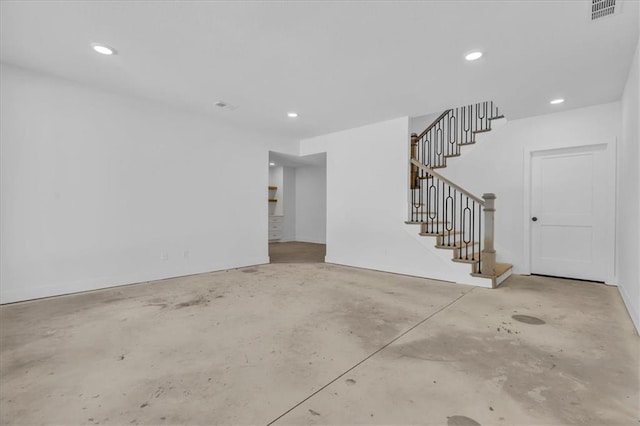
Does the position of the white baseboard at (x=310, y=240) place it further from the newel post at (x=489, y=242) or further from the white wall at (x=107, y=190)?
the newel post at (x=489, y=242)

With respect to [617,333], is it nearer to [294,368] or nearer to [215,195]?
[294,368]

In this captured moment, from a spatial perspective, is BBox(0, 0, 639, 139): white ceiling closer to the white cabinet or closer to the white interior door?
the white interior door

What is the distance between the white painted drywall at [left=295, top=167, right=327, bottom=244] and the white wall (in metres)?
4.06

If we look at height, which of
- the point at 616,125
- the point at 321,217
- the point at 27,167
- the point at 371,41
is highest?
the point at 371,41

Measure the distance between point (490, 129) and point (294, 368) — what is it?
530cm

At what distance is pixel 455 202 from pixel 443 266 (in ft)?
5.69

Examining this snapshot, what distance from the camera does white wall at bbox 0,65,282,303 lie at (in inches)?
133

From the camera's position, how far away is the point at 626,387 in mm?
1749

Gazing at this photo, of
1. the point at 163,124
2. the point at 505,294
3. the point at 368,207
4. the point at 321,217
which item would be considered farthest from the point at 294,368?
the point at 321,217

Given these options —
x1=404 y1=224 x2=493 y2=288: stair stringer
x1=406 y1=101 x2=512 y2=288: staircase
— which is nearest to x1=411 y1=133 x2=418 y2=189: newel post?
x1=406 y1=101 x2=512 y2=288: staircase

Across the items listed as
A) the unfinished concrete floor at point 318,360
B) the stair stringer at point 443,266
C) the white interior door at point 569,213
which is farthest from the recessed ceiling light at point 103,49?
the white interior door at point 569,213

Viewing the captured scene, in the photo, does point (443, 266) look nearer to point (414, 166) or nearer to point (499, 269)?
point (499, 269)

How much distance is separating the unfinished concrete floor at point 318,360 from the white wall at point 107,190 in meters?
0.53

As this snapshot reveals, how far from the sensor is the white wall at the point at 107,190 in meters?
3.38
